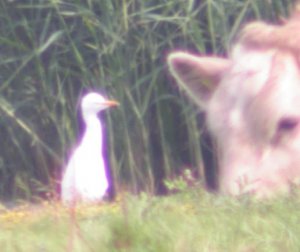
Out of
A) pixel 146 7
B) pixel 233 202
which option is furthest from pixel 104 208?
pixel 146 7

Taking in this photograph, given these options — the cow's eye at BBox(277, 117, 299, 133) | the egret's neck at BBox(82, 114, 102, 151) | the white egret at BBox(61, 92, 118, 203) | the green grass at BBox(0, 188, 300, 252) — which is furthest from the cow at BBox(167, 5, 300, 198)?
the egret's neck at BBox(82, 114, 102, 151)

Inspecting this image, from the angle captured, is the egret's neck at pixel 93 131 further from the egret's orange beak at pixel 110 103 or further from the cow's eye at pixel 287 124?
the cow's eye at pixel 287 124

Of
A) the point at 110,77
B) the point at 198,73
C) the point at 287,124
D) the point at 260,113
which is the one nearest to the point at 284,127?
the point at 287,124

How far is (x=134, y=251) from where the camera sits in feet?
17.4

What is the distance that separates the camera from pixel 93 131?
11.0 metres

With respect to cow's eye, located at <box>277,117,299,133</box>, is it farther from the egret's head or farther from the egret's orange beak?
the egret's orange beak

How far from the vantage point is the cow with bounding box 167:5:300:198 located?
754cm

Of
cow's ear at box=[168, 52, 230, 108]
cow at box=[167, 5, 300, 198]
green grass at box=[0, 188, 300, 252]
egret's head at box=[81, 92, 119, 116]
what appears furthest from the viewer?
egret's head at box=[81, 92, 119, 116]

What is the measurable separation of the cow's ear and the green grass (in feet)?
7.81

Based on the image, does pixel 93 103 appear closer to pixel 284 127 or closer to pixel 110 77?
pixel 110 77

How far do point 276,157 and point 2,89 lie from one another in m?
Result: 4.35

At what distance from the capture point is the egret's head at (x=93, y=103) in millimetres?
10852

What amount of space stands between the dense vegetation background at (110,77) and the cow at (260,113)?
8.74 ft

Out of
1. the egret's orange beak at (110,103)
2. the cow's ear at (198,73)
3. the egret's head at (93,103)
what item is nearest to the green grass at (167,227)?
the cow's ear at (198,73)
